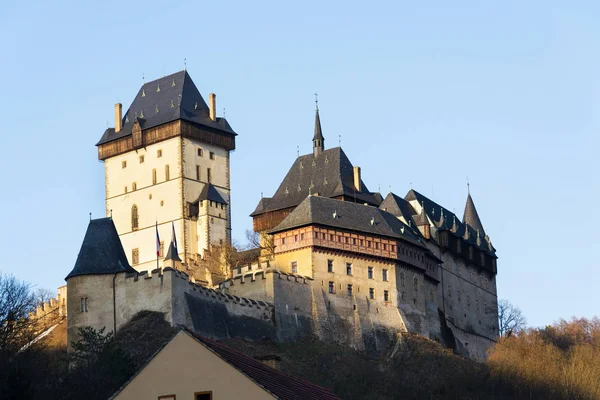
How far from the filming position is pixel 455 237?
3674 inches

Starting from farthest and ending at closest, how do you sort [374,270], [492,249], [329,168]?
[492,249], [329,168], [374,270]

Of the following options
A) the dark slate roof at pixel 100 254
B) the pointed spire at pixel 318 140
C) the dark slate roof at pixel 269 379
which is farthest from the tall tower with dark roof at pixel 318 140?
the dark slate roof at pixel 269 379

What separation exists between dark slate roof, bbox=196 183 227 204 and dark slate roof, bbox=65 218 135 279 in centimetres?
2078

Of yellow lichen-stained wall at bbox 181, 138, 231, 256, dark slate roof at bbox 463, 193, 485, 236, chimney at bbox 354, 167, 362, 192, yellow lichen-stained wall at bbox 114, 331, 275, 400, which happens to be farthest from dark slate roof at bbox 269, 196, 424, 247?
yellow lichen-stained wall at bbox 114, 331, 275, 400

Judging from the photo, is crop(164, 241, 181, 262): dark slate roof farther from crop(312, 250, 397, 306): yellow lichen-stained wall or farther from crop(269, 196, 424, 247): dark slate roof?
crop(312, 250, 397, 306): yellow lichen-stained wall

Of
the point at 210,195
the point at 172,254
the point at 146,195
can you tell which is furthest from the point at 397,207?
the point at 146,195

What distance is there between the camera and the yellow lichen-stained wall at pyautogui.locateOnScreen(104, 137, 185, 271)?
8950 cm

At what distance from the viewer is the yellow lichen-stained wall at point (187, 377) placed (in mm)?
28734

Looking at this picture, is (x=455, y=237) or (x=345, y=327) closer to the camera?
(x=345, y=327)

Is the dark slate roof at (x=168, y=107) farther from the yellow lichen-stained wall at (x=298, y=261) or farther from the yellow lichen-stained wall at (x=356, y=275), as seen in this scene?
the yellow lichen-stained wall at (x=356, y=275)

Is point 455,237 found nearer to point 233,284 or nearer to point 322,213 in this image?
point 322,213

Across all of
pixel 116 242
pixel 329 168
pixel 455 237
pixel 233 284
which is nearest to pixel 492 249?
pixel 455 237

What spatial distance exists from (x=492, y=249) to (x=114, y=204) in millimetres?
27352

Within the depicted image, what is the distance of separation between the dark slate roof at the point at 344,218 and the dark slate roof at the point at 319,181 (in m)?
5.18
